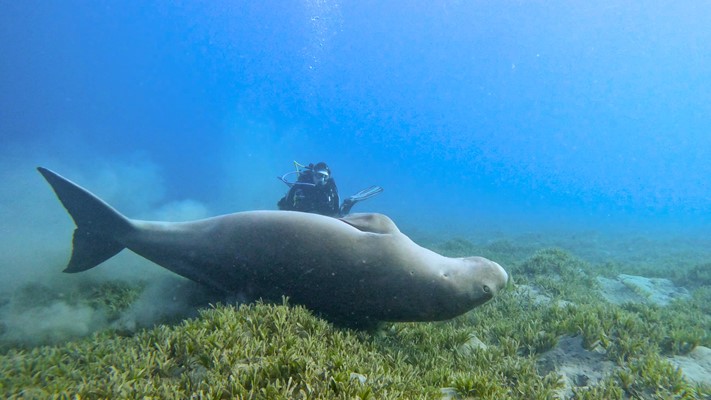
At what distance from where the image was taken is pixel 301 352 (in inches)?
107

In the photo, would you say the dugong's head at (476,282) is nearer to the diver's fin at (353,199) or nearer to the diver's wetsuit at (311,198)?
the diver's wetsuit at (311,198)

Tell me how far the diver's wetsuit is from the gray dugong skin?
5.50m

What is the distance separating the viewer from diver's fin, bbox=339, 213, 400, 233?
4.05 metres

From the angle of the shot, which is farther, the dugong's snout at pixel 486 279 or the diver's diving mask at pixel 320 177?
the diver's diving mask at pixel 320 177

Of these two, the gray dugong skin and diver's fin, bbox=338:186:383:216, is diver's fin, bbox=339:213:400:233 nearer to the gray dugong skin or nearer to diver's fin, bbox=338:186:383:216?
the gray dugong skin

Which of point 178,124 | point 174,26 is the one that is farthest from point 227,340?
point 178,124

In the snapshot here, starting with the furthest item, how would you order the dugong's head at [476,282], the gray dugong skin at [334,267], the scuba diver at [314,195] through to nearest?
the scuba diver at [314,195]
the dugong's head at [476,282]
the gray dugong skin at [334,267]

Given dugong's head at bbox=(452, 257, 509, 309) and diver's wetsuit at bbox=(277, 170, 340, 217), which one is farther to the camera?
diver's wetsuit at bbox=(277, 170, 340, 217)

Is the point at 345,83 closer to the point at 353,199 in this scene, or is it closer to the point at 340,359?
the point at 353,199

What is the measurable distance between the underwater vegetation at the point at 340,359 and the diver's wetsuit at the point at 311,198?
16.8ft

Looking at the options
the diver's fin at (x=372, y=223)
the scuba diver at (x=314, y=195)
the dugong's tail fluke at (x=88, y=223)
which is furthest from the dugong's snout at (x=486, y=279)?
the scuba diver at (x=314, y=195)

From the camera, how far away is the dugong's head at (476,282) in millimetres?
3803

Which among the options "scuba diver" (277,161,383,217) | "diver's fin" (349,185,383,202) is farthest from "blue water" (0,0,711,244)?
"scuba diver" (277,161,383,217)

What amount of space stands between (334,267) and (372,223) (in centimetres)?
84
